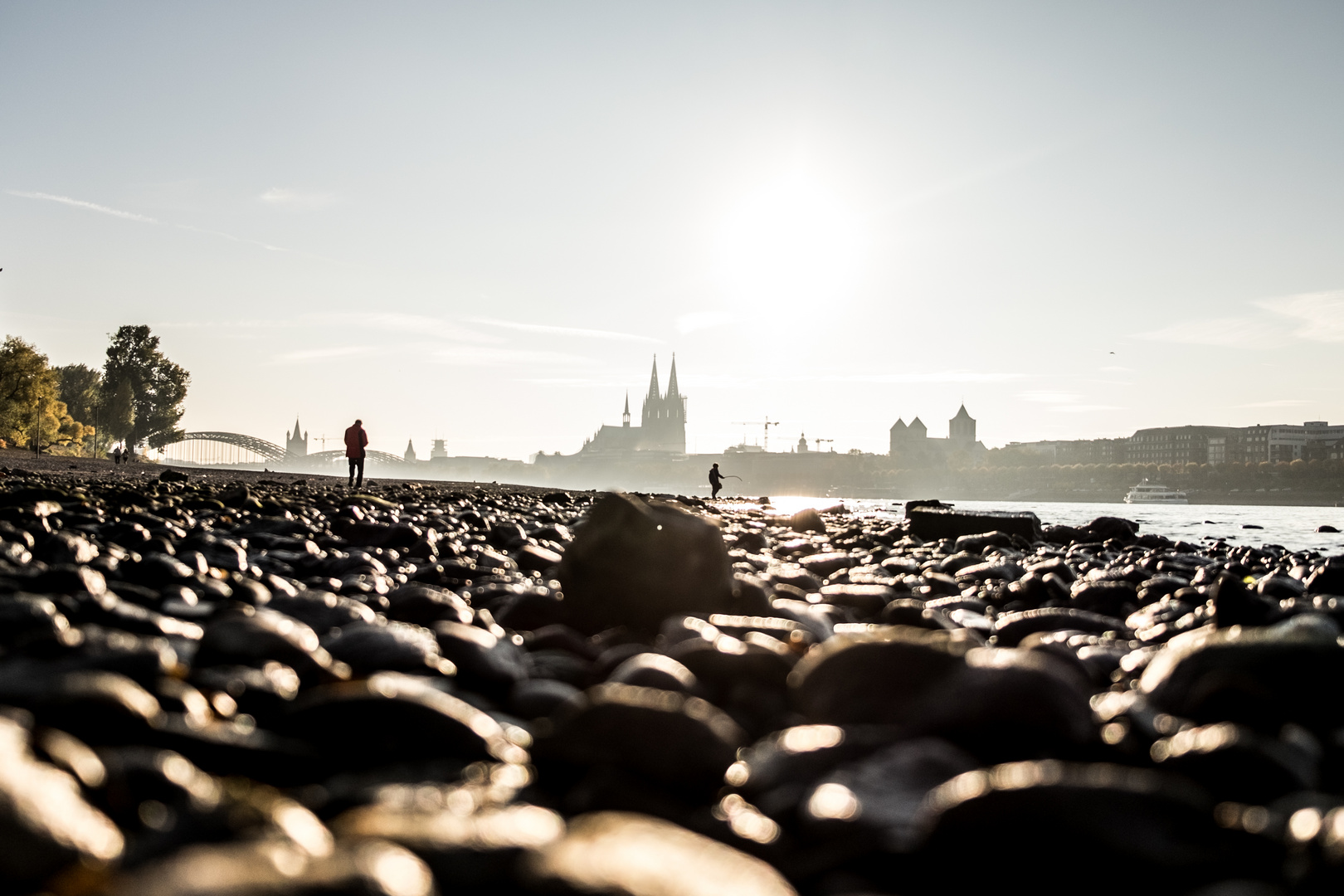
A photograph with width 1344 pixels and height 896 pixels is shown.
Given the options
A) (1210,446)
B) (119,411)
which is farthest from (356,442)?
(1210,446)

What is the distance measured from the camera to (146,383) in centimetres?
6762

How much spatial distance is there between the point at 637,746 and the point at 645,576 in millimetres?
2663

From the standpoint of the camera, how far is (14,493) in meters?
9.16

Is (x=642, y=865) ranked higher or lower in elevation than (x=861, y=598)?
higher

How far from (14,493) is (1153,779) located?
35.6 ft

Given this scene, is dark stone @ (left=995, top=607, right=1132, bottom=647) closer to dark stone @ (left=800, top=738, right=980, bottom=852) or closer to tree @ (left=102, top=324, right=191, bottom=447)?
dark stone @ (left=800, top=738, right=980, bottom=852)

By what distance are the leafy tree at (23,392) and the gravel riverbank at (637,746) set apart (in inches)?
1880

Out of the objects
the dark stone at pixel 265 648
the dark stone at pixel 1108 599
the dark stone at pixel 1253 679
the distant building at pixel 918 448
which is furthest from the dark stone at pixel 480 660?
the distant building at pixel 918 448

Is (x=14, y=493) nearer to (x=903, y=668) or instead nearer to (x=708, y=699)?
(x=708, y=699)

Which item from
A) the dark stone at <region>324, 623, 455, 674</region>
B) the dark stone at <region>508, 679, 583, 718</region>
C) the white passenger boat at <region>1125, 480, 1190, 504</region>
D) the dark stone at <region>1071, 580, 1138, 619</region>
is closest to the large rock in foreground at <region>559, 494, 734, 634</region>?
the dark stone at <region>324, 623, 455, 674</region>

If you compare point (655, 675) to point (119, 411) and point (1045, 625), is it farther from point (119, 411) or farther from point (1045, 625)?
point (119, 411)

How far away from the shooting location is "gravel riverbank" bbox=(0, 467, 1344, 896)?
1.44 metres

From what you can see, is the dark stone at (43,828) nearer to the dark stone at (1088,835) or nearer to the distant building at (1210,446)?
the dark stone at (1088,835)

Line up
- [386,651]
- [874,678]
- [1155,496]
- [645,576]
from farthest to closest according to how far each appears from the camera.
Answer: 1. [1155,496]
2. [645,576]
3. [386,651]
4. [874,678]
